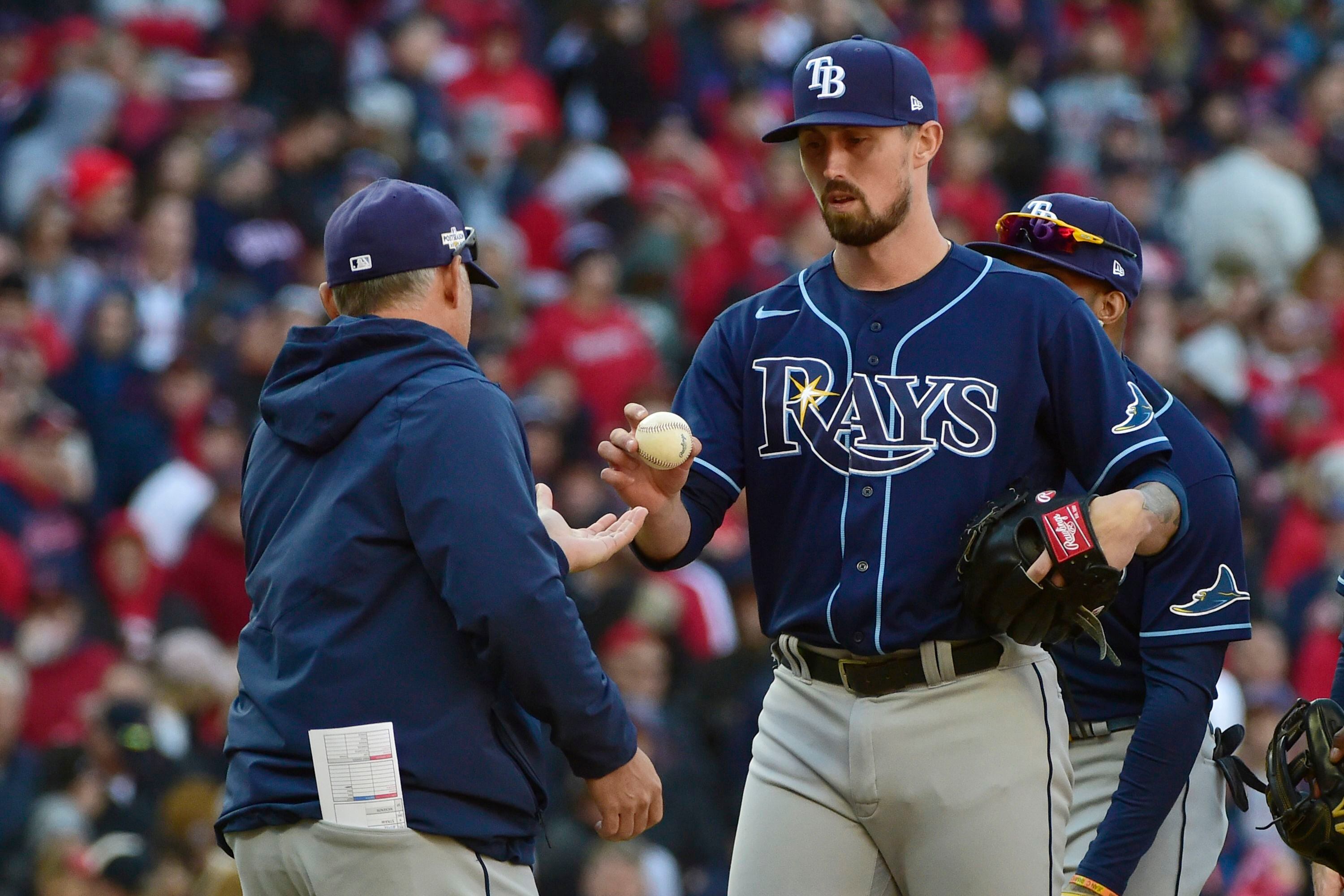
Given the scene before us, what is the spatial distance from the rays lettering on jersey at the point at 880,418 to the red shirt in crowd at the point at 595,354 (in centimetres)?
605

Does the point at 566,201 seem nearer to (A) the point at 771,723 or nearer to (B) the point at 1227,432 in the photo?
(B) the point at 1227,432

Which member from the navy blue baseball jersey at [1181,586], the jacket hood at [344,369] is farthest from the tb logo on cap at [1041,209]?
the jacket hood at [344,369]

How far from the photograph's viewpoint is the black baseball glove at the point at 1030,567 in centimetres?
369

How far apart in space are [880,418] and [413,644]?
111cm

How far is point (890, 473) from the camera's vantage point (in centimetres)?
392

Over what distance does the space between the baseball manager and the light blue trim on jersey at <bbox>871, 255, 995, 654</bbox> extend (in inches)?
22.2

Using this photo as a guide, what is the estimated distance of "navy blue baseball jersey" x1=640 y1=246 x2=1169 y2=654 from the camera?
12.7ft

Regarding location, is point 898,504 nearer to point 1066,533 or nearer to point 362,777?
point 1066,533

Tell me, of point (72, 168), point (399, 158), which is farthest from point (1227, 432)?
point (72, 168)

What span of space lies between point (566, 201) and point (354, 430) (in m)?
8.30

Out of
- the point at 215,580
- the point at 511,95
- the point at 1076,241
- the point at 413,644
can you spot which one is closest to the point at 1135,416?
the point at 1076,241

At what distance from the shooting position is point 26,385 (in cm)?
853

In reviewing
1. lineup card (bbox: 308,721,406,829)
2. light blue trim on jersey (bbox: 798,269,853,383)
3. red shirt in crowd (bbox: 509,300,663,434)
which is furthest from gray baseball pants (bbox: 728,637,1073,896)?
red shirt in crowd (bbox: 509,300,663,434)

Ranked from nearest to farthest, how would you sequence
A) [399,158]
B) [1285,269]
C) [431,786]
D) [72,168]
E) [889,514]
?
[431,786], [889,514], [72,168], [399,158], [1285,269]
